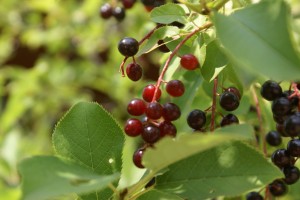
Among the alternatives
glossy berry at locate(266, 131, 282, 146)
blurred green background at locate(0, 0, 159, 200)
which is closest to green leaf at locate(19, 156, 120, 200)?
glossy berry at locate(266, 131, 282, 146)

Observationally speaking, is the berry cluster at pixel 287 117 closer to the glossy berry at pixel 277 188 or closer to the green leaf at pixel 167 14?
the glossy berry at pixel 277 188

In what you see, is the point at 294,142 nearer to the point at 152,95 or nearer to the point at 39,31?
the point at 152,95

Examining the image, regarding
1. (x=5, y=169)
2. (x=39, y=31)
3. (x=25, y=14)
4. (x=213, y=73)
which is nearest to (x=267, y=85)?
(x=213, y=73)

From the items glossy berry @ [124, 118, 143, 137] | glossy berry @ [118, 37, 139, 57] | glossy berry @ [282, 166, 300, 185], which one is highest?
glossy berry @ [118, 37, 139, 57]

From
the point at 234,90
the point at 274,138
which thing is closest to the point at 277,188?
the point at 274,138

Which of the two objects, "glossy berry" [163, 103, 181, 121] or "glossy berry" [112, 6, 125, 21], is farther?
"glossy berry" [112, 6, 125, 21]

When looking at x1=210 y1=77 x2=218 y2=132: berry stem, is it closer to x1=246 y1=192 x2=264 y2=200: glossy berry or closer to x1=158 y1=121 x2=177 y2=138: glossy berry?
x1=158 y1=121 x2=177 y2=138: glossy berry
